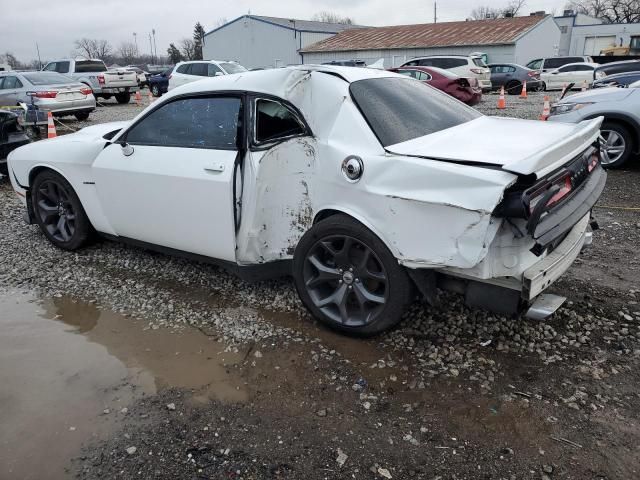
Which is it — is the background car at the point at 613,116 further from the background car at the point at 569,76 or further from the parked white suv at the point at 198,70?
the background car at the point at 569,76

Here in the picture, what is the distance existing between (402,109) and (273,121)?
880 millimetres

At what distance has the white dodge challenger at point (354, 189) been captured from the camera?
2678 millimetres

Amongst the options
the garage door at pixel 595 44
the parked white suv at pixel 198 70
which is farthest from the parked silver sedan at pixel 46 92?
the garage door at pixel 595 44

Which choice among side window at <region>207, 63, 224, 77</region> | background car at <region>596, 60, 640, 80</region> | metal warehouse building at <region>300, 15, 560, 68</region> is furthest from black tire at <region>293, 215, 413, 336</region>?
metal warehouse building at <region>300, 15, 560, 68</region>

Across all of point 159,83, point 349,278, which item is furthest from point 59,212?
point 159,83

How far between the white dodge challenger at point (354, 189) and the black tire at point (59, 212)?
48 cm

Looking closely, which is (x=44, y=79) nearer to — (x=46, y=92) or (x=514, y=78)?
(x=46, y=92)

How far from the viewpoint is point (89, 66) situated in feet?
67.2

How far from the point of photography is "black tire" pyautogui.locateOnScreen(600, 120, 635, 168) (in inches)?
277

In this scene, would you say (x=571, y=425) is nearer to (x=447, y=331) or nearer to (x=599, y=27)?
(x=447, y=331)

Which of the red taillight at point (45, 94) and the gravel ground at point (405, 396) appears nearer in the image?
the gravel ground at point (405, 396)

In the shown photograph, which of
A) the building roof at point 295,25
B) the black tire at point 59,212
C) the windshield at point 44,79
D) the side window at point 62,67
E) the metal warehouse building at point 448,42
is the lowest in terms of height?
the black tire at point 59,212

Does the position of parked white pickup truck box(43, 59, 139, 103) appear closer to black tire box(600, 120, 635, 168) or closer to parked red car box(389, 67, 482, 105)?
parked red car box(389, 67, 482, 105)

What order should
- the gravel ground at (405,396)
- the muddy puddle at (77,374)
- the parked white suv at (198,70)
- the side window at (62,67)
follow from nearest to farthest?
the gravel ground at (405,396) → the muddy puddle at (77,374) → the parked white suv at (198,70) → the side window at (62,67)
